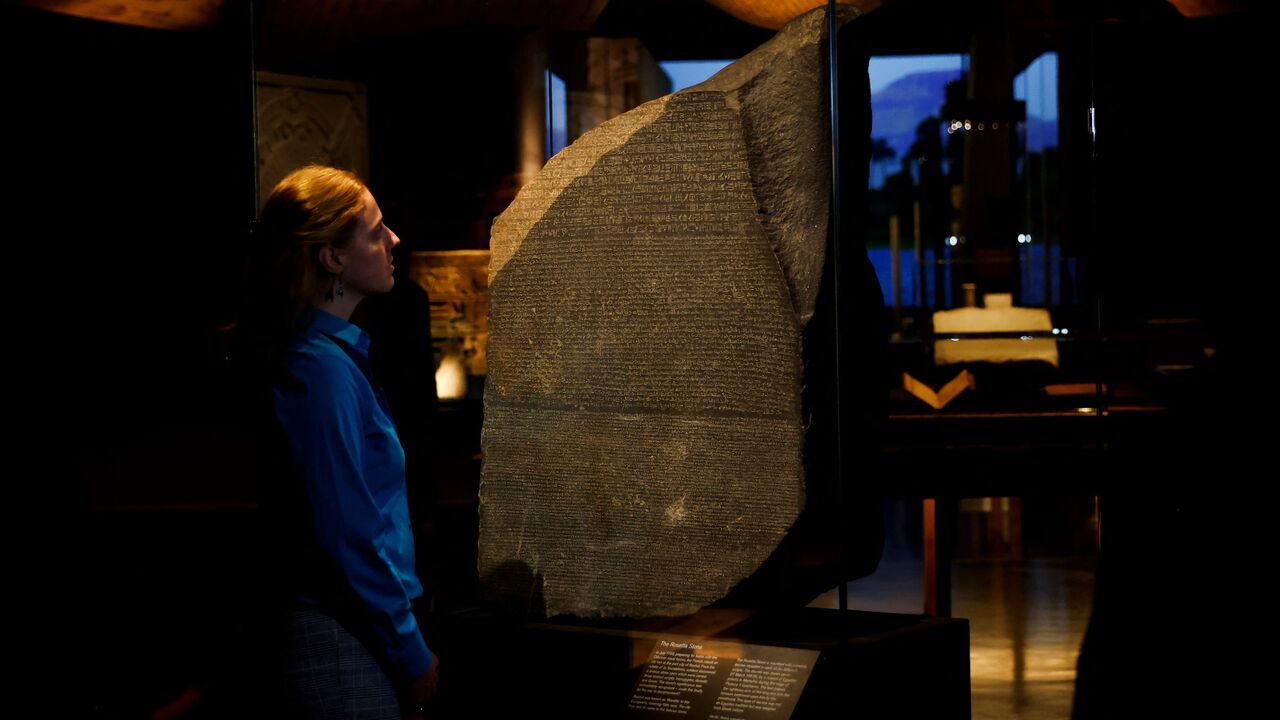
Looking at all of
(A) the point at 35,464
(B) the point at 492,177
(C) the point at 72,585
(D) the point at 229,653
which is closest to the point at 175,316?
(A) the point at 35,464

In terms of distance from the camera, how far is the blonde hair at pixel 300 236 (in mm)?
1877

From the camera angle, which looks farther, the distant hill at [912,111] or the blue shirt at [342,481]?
the distant hill at [912,111]

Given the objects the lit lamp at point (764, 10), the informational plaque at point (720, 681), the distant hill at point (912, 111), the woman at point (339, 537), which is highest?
the distant hill at point (912, 111)

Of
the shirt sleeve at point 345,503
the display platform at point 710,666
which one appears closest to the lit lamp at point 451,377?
the display platform at point 710,666

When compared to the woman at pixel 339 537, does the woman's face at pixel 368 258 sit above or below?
above

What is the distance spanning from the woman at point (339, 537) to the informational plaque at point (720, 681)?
562 mm

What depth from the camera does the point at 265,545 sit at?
1.79m

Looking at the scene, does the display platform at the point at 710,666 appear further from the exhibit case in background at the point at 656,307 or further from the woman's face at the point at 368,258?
the woman's face at the point at 368,258

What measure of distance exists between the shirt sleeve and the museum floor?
173 centimetres

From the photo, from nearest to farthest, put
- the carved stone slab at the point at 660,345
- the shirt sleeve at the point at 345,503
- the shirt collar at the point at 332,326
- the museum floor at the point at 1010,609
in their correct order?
1. the shirt sleeve at the point at 345,503
2. the shirt collar at the point at 332,326
3. the carved stone slab at the point at 660,345
4. the museum floor at the point at 1010,609

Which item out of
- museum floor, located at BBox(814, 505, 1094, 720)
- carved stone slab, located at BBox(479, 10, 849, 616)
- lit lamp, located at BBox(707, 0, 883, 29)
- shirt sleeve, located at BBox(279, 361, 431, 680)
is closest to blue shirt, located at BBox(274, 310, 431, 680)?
shirt sleeve, located at BBox(279, 361, 431, 680)

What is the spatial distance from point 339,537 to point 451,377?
158 centimetres

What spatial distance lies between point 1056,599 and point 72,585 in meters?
2.83

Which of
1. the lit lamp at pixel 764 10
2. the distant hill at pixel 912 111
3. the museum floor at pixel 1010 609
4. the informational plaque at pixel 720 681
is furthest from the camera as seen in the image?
the distant hill at pixel 912 111
